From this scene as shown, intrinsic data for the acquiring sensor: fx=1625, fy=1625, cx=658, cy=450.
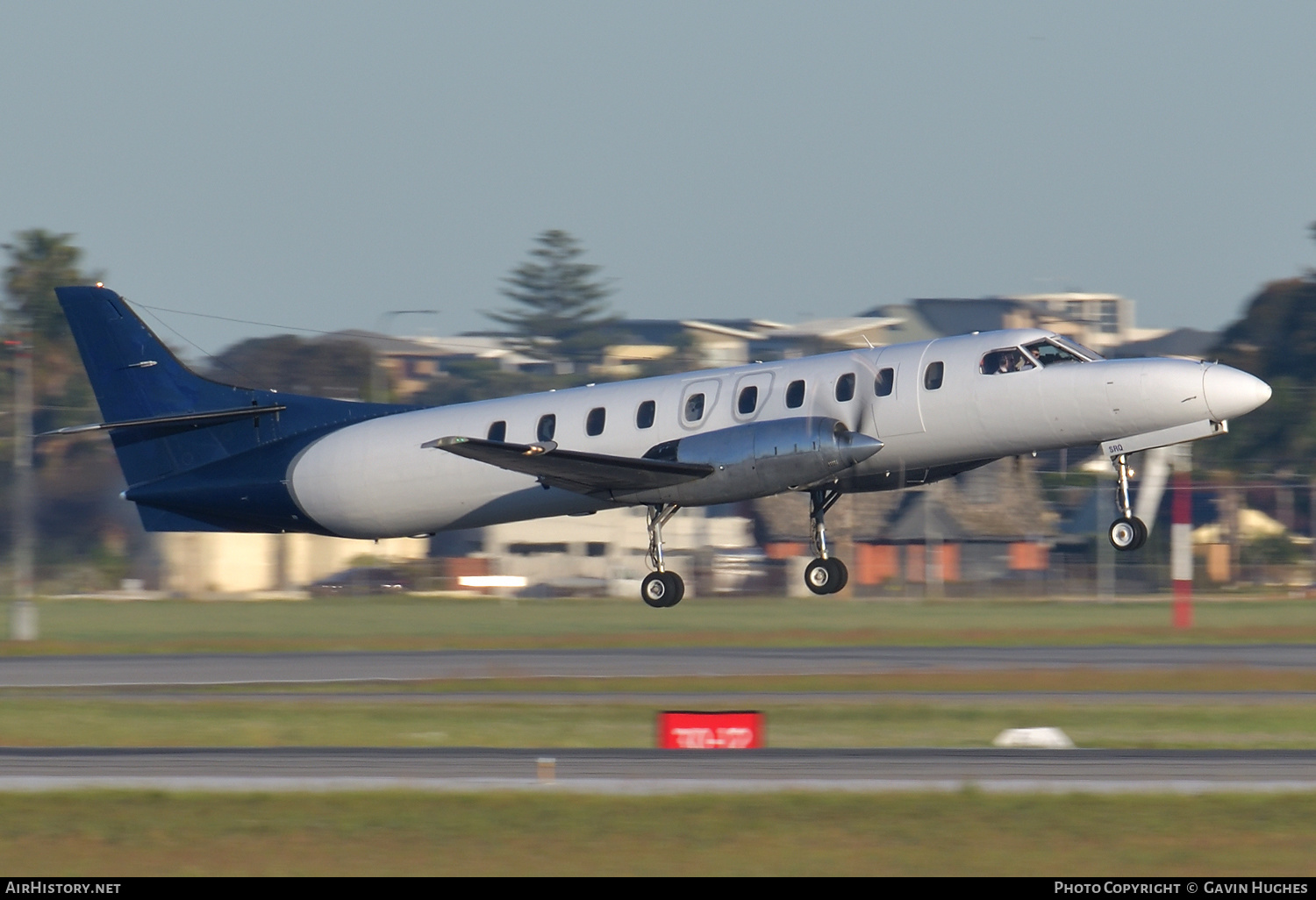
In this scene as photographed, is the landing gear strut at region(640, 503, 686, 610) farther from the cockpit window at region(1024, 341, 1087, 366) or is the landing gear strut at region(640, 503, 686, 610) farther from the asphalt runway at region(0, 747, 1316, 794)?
the cockpit window at region(1024, 341, 1087, 366)

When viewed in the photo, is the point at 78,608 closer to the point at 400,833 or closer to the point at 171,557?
the point at 171,557

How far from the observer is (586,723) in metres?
25.8

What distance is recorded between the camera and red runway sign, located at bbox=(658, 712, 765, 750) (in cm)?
2150

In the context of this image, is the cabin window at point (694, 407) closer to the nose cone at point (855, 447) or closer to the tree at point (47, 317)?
the nose cone at point (855, 447)

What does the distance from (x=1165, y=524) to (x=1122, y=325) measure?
110 meters

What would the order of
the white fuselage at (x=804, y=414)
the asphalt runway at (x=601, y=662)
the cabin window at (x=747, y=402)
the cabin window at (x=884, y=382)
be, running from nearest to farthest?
the white fuselage at (x=804, y=414) → the cabin window at (x=884, y=382) → the cabin window at (x=747, y=402) → the asphalt runway at (x=601, y=662)

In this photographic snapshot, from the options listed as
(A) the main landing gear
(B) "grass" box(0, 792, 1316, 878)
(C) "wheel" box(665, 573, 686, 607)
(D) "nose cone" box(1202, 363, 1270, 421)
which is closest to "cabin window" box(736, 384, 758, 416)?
(C) "wheel" box(665, 573, 686, 607)

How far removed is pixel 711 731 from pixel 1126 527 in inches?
269

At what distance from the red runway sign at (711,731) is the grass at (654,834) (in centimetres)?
406

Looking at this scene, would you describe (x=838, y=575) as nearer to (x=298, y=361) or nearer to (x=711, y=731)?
(x=711, y=731)

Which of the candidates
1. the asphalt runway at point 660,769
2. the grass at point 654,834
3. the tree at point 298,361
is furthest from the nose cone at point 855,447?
the tree at point 298,361

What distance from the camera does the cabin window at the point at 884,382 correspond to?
24281 mm

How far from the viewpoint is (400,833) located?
15859 millimetres

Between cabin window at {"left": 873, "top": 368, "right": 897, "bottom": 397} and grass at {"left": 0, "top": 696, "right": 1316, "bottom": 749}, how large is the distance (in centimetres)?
514
